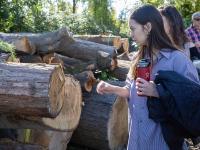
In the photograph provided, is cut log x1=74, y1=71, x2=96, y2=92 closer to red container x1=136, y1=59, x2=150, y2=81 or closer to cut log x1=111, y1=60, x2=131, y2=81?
cut log x1=111, y1=60, x2=131, y2=81

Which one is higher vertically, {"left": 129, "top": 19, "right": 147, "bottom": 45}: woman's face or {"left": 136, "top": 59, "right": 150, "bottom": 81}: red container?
{"left": 129, "top": 19, "right": 147, "bottom": 45}: woman's face

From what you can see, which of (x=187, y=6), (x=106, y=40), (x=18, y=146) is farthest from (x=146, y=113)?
(x=187, y=6)

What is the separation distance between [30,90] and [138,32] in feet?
3.97

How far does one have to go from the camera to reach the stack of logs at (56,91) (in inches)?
148

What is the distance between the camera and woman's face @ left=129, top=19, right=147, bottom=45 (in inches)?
113

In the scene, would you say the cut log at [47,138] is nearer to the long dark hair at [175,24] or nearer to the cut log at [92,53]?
the cut log at [92,53]

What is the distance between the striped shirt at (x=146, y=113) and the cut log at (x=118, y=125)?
2.31 m

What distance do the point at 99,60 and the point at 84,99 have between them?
2.96ft

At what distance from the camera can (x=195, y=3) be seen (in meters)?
17.9

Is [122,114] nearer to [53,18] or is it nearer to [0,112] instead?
[0,112]

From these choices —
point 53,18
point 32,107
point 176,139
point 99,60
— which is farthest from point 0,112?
point 53,18

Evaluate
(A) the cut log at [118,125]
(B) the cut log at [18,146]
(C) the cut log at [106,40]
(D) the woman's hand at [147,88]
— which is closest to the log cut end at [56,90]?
(B) the cut log at [18,146]

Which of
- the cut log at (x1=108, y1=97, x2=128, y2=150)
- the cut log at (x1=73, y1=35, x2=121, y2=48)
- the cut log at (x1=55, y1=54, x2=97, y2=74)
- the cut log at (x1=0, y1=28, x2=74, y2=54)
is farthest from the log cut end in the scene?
the cut log at (x1=73, y1=35, x2=121, y2=48)

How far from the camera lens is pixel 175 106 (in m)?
2.64
